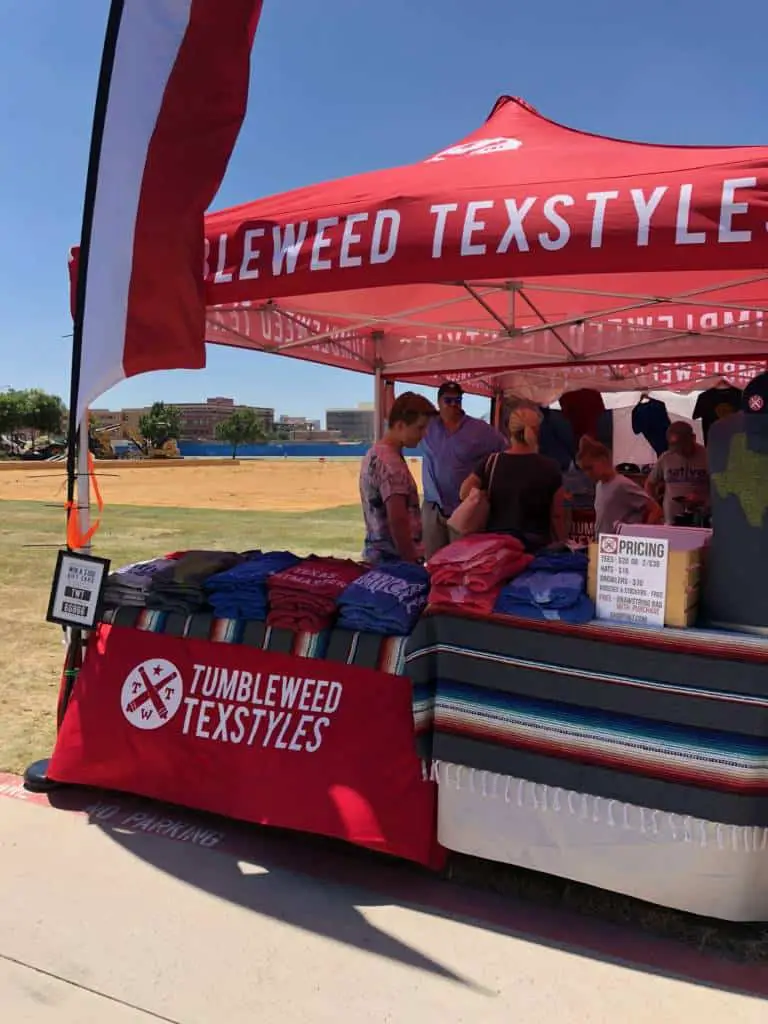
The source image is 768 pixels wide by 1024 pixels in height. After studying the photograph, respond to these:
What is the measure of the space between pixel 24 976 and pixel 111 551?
8870 millimetres

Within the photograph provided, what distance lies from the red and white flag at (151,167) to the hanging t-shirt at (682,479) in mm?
4251

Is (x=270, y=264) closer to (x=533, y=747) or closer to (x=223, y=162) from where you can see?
(x=223, y=162)

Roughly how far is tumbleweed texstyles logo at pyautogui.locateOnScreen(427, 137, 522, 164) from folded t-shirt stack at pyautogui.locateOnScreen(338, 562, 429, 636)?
1.86m

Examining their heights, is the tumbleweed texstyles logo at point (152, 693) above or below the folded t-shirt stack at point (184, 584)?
below

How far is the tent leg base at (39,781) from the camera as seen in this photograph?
3.48 metres

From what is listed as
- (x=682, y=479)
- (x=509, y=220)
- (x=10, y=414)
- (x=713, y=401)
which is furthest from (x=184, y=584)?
(x=10, y=414)

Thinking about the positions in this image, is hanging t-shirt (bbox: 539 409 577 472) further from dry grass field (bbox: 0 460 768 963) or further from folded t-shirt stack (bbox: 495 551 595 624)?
folded t-shirt stack (bbox: 495 551 595 624)

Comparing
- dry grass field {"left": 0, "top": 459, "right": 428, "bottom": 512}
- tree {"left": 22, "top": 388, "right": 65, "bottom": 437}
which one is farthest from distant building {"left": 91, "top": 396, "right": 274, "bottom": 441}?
dry grass field {"left": 0, "top": 459, "right": 428, "bottom": 512}

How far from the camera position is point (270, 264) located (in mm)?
3016

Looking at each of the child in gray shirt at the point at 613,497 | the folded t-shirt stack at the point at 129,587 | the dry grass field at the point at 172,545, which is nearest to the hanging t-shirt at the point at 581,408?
the dry grass field at the point at 172,545

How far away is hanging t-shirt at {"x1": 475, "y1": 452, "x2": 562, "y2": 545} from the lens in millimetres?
3545

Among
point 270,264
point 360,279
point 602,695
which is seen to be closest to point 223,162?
point 270,264

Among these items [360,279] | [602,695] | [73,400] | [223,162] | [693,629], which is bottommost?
[602,695]

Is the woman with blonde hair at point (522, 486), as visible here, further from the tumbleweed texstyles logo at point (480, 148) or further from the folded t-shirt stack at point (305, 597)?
the tumbleweed texstyles logo at point (480, 148)
